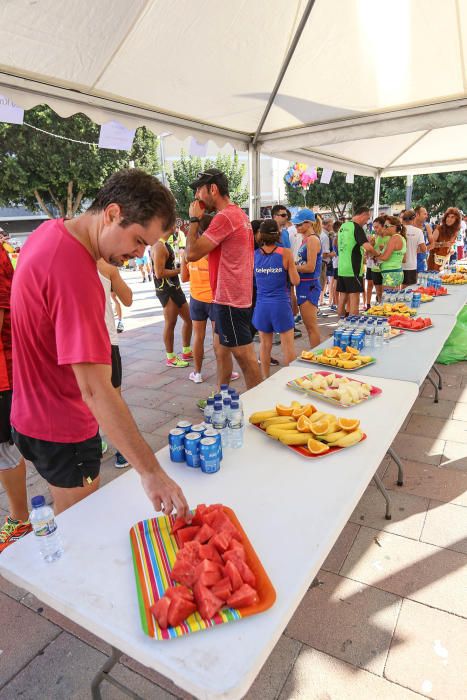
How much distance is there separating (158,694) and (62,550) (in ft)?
2.66

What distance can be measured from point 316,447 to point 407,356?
4.70 feet

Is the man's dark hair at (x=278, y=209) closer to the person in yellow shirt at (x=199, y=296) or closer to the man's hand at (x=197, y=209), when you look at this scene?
the person in yellow shirt at (x=199, y=296)

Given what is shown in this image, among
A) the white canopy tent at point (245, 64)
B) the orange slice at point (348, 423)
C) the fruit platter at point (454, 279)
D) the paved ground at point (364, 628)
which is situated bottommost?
the paved ground at point (364, 628)

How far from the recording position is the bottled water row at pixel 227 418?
5.74 ft

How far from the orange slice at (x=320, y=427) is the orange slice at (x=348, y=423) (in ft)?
0.23

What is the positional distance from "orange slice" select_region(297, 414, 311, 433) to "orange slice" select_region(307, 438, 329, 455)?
0.07 m

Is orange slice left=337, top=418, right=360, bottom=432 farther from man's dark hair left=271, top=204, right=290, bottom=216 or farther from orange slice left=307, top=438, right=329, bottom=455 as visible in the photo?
man's dark hair left=271, top=204, right=290, bottom=216

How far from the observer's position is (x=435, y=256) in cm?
745

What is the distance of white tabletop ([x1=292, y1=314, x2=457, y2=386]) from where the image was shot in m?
2.47

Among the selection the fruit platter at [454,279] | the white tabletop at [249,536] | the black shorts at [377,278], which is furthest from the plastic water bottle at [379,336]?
the black shorts at [377,278]

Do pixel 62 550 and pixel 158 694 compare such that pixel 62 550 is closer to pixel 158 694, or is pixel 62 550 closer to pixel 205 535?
pixel 205 535

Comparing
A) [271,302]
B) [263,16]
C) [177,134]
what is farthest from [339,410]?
[177,134]

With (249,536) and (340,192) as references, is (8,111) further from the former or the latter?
(340,192)

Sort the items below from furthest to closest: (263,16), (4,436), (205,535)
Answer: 1. (263,16)
2. (4,436)
3. (205,535)
